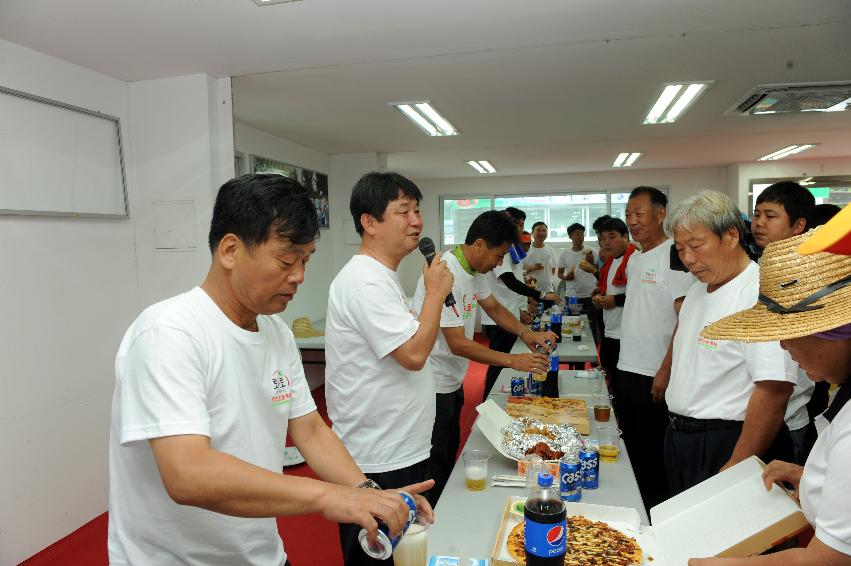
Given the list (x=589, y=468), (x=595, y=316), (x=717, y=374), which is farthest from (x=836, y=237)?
(x=595, y=316)

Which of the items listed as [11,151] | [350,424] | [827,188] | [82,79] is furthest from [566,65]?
[827,188]

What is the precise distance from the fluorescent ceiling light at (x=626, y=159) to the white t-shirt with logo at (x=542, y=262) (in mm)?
1683

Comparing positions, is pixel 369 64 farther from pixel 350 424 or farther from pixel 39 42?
pixel 350 424

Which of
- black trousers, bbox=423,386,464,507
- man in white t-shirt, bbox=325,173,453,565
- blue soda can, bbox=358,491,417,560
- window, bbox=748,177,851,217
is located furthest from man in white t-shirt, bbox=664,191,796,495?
window, bbox=748,177,851,217

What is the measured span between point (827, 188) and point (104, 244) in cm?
1059

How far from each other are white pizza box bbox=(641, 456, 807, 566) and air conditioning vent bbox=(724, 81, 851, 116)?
12.1 ft

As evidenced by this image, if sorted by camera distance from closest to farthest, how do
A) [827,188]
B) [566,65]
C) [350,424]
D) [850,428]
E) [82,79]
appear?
[850,428] < [350,424] < [82,79] < [566,65] < [827,188]

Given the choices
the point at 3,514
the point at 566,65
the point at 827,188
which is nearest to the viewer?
the point at 3,514

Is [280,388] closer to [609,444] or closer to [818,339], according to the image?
[818,339]

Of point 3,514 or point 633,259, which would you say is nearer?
Answer: point 3,514

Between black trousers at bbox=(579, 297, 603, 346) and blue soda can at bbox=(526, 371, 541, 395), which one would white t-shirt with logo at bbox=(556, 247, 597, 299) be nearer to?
black trousers at bbox=(579, 297, 603, 346)

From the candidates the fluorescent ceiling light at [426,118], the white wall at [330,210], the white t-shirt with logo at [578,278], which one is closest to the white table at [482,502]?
the fluorescent ceiling light at [426,118]

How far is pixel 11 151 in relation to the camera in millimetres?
2920

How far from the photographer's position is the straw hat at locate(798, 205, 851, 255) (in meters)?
0.85
